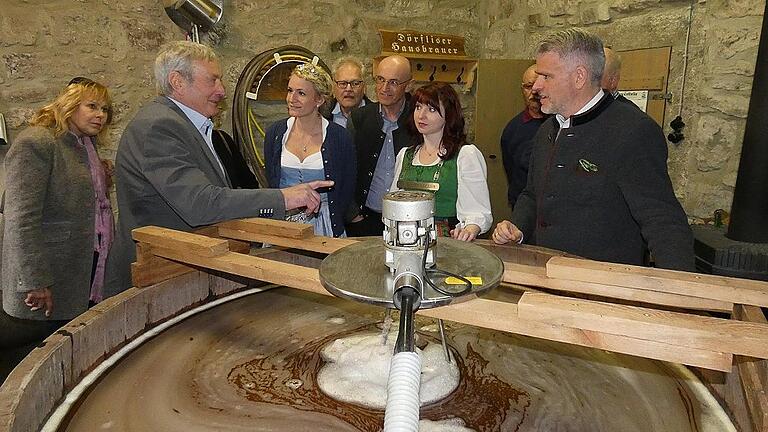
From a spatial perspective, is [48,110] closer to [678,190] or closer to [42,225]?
[42,225]

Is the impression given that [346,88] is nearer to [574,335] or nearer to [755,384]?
[574,335]

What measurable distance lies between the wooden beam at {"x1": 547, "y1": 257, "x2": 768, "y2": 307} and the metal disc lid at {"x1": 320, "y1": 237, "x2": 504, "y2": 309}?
0.62 feet

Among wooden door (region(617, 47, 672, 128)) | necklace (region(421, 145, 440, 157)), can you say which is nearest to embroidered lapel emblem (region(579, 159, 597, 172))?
necklace (region(421, 145, 440, 157))

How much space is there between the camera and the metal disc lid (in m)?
0.93

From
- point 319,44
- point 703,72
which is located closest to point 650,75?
point 703,72

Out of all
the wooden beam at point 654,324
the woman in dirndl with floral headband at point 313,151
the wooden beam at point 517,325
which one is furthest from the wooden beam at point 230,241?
the wooden beam at point 654,324

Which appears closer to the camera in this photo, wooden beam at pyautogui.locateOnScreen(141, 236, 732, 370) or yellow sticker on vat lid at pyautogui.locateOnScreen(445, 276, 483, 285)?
wooden beam at pyautogui.locateOnScreen(141, 236, 732, 370)

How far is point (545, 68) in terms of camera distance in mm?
2018

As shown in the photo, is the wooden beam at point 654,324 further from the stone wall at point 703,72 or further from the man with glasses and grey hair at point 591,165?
the stone wall at point 703,72

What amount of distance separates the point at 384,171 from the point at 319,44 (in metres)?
1.42

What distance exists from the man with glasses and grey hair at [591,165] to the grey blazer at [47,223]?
5.69 ft

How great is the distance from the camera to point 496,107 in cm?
426

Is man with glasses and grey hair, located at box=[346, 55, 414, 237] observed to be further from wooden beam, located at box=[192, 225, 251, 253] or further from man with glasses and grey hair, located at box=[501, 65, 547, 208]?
wooden beam, located at box=[192, 225, 251, 253]

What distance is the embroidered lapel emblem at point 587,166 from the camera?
1930 mm
